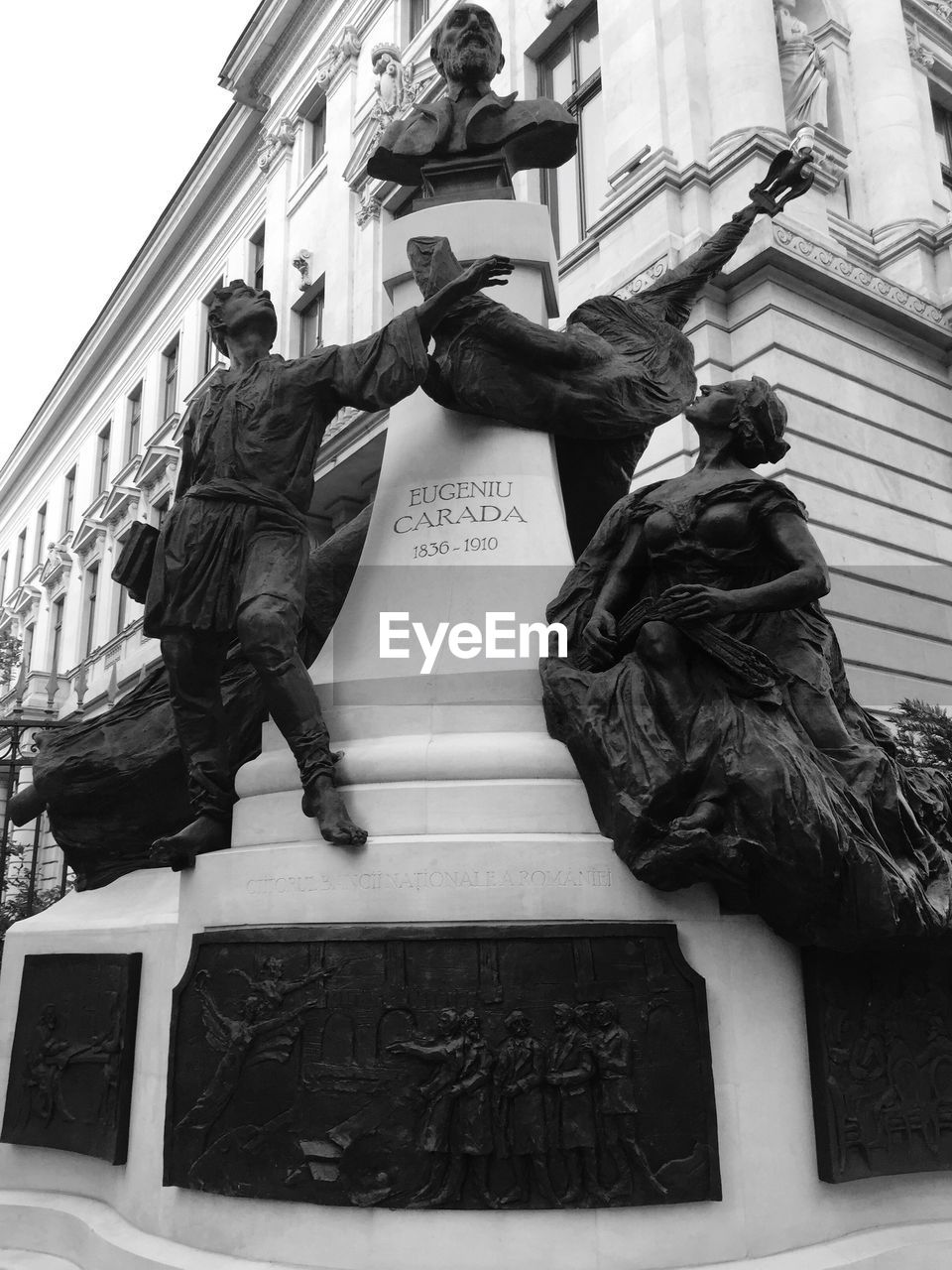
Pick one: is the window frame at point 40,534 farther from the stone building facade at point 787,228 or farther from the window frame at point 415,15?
the window frame at point 415,15

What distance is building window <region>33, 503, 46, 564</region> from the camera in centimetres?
4741

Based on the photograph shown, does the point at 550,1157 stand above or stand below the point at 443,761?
below

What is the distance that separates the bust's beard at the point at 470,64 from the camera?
6586 mm

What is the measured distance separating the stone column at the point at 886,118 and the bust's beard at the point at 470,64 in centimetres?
1179

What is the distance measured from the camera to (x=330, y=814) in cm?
432

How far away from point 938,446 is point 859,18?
7.17 m

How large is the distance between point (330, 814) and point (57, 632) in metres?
40.7

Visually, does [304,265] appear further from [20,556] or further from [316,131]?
[20,556]

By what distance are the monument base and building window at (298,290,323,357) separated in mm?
22734

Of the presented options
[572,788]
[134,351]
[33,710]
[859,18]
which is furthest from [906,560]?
[134,351]

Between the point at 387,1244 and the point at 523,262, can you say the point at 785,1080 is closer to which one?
the point at 387,1244

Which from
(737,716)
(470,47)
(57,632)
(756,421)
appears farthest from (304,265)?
(737,716)

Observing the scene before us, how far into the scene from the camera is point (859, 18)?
58.1 ft

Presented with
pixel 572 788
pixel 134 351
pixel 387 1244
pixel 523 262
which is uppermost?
pixel 134 351
